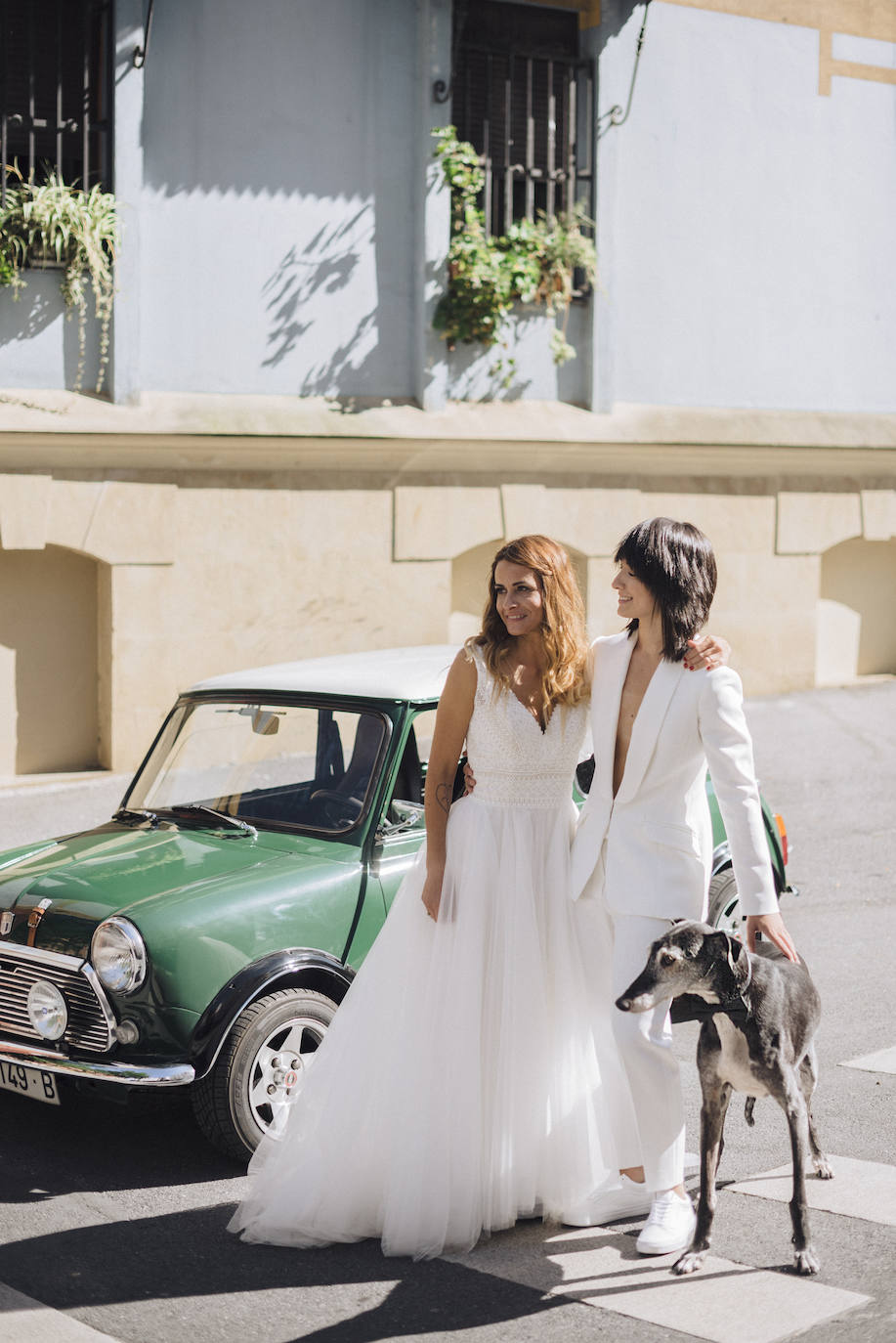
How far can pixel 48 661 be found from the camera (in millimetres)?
11703

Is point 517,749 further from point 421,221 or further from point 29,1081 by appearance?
point 421,221

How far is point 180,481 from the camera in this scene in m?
11.8

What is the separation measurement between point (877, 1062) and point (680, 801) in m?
2.38

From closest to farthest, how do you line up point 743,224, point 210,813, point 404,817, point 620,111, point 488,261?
point 404,817, point 210,813, point 488,261, point 620,111, point 743,224

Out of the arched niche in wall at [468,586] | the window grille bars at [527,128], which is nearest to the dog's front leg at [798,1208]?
the arched niche in wall at [468,586]

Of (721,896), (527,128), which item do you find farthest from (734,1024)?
(527,128)

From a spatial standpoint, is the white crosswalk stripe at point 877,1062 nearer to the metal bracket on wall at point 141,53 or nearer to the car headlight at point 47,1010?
the car headlight at point 47,1010

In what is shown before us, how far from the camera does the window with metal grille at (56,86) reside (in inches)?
441

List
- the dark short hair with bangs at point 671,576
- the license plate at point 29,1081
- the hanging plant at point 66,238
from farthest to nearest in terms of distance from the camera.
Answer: the hanging plant at point 66,238 < the license plate at point 29,1081 < the dark short hair with bangs at point 671,576

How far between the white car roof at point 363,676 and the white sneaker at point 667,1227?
215 cm

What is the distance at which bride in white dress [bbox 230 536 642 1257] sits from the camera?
→ 4.14 metres

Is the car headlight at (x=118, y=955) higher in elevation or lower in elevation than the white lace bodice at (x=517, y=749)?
lower

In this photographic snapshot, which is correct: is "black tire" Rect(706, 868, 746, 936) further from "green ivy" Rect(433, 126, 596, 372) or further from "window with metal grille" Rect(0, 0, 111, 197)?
"window with metal grille" Rect(0, 0, 111, 197)

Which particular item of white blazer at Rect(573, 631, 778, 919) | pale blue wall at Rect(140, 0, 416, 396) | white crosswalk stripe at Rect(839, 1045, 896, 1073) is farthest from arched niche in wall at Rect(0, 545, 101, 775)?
white blazer at Rect(573, 631, 778, 919)
